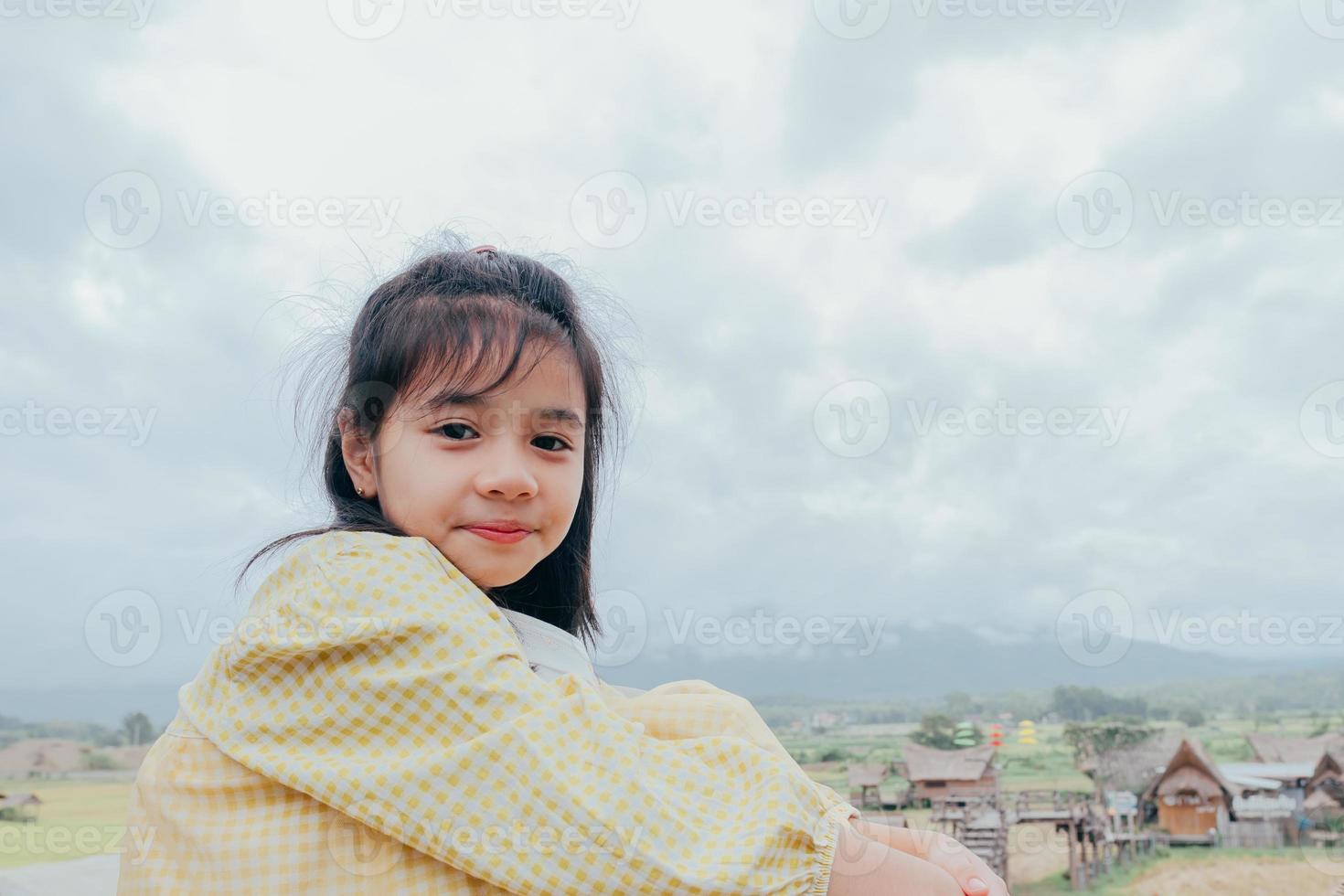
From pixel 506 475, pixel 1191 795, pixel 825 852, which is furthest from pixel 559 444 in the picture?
pixel 1191 795

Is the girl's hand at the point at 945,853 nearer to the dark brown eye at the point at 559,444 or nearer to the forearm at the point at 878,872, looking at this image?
the forearm at the point at 878,872

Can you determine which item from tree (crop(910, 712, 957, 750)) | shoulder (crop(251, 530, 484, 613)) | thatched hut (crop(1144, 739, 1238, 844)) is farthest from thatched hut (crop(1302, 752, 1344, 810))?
shoulder (crop(251, 530, 484, 613))

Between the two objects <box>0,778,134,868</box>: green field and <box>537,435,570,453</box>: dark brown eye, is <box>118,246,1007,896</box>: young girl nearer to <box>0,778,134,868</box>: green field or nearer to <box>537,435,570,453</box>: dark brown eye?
<box>537,435,570,453</box>: dark brown eye

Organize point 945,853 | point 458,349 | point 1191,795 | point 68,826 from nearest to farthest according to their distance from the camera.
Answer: point 945,853 < point 458,349 < point 68,826 < point 1191,795

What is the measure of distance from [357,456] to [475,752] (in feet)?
1.30

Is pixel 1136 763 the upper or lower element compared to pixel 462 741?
lower

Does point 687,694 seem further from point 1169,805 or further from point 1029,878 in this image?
point 1169,805

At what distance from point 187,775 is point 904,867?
0.53 meters

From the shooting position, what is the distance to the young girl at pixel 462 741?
64 centimetres

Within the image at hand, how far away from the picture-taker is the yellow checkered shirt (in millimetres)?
639

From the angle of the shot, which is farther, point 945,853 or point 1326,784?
point 1326,784

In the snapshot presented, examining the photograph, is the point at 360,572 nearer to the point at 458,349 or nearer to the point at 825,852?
the point at 458,349

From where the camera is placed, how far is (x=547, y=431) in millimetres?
884

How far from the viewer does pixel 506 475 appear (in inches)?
32.9
